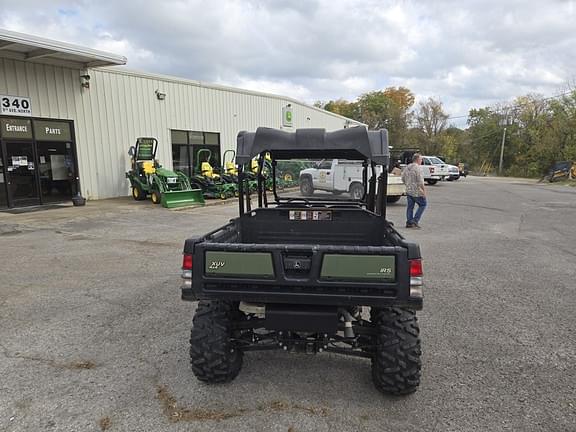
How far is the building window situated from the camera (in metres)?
16.7

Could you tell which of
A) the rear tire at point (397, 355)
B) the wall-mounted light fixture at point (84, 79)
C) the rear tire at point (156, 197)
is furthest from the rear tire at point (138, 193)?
the rear tire at point (397, 355)

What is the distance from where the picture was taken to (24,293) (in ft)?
16.5

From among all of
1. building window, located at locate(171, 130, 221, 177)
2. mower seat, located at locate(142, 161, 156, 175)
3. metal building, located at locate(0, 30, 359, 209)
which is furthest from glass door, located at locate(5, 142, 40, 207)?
building window, located at locate(171, 130, 221, 177)

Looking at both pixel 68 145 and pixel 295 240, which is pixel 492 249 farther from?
pixel 68 145

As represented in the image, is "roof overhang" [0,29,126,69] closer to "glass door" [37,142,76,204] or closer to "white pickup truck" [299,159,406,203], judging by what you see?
"glass door" [37,142,76,204]

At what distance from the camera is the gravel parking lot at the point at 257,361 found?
8.81ft

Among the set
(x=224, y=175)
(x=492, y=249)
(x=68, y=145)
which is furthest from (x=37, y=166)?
(x=492, y=249)

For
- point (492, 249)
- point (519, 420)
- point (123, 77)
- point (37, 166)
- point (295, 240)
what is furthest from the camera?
point (123, 77)

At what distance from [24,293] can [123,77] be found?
1119 centimetres

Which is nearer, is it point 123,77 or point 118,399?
point 118,399

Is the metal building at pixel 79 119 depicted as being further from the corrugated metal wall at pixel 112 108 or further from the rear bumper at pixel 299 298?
the rear bumper at pixel 299 298

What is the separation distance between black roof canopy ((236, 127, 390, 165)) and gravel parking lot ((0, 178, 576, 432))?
1.76 meters

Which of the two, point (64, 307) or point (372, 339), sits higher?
point (372, 339)

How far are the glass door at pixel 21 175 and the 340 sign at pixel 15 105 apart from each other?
85 cm
